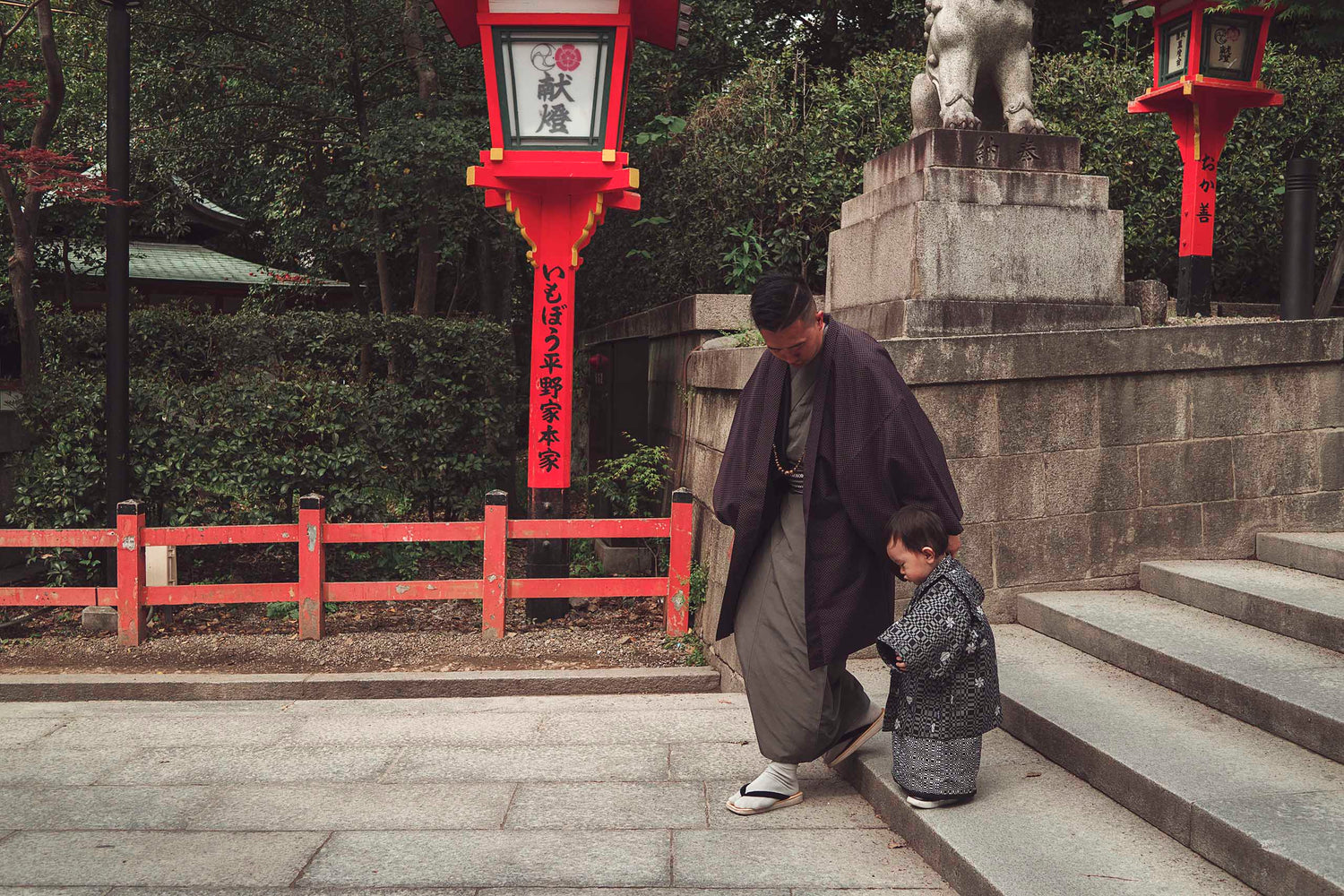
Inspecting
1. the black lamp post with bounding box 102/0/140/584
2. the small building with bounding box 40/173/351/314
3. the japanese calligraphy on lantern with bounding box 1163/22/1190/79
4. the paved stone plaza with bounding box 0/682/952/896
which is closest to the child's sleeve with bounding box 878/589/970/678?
the paved stone plaza with bounding box 0/682/952/896

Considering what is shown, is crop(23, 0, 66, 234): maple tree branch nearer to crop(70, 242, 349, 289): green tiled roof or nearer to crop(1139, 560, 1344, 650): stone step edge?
crop(70, 242, 349, 289): green tiled roof

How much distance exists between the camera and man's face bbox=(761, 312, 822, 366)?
11.6ft

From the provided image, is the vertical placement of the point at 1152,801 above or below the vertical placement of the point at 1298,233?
below

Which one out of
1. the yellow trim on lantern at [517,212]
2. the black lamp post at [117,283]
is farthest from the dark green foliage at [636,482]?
the black lamp post at [117,283]

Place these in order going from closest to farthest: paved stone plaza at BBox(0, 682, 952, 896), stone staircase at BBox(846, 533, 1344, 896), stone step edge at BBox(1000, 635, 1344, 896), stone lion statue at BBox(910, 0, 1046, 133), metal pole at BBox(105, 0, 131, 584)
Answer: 1. stone step edge at BBox(1000, 635, 1344, 896)
2. stone staircase at BBox(846, 533, 1344, 896)
3. paved stone plaza at BBox(0, 682, 952, 896)
4. stone lion statue at BBox(910, 0, 1046, 133)
5. metal pole at BBox(105, 0, 131, 584)

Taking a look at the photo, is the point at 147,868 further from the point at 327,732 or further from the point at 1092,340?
the point at 1092,340

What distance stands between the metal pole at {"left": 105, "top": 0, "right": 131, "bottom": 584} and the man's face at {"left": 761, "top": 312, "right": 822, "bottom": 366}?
518cm

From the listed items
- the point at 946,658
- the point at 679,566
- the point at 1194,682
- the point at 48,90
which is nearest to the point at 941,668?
the point at 946,658

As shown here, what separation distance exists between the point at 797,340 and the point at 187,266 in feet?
51.5

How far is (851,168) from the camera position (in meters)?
9.21

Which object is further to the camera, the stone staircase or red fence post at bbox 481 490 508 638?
red fence post at bbox 481 490 508 638

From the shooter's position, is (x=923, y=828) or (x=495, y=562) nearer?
(x=923, y=828)

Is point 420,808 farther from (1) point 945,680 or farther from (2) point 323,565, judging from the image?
(2) point 323,565

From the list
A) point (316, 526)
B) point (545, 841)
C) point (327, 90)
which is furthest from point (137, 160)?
point (545, 841)
